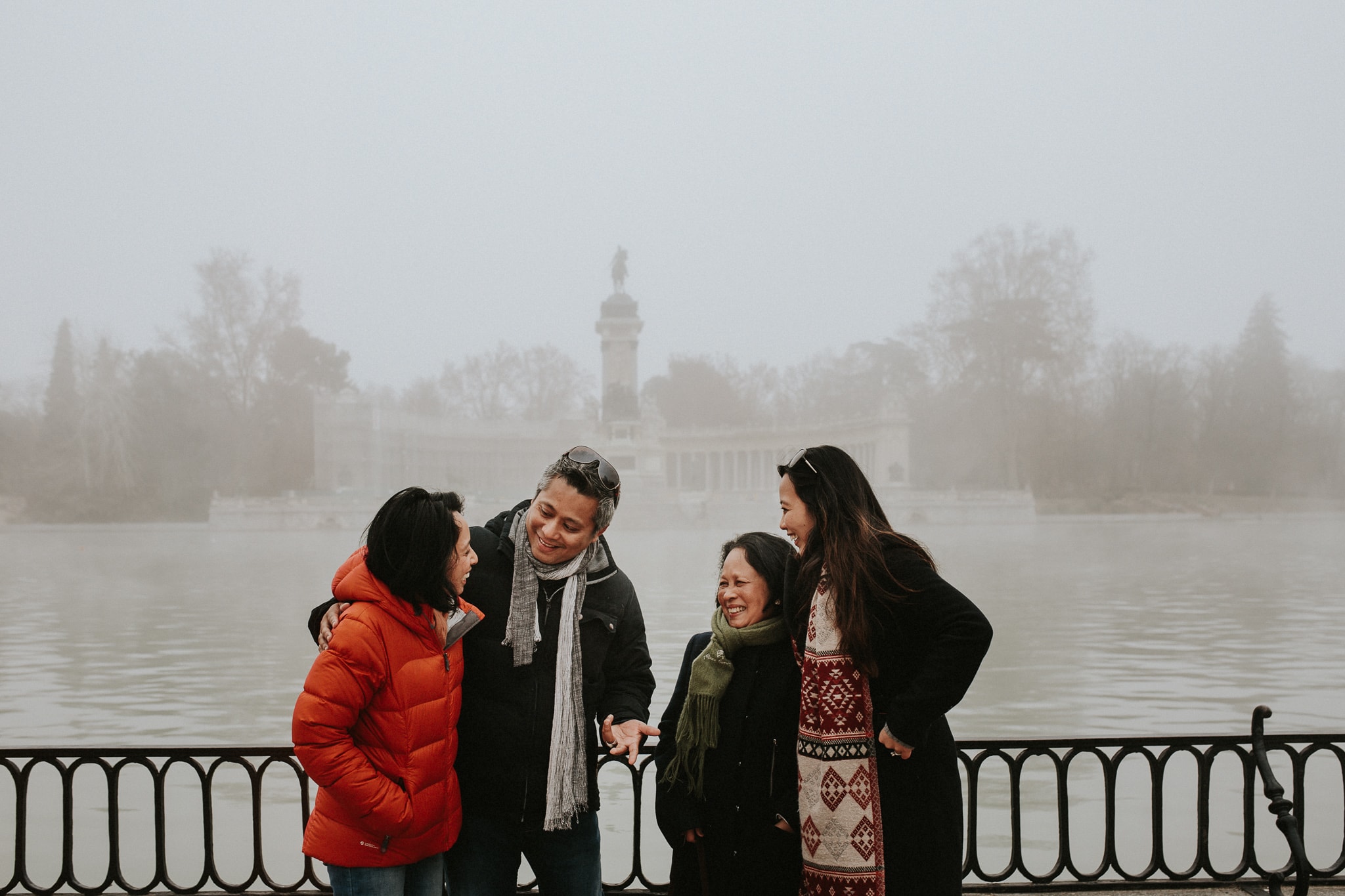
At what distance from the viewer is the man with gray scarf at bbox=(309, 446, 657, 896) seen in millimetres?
2744

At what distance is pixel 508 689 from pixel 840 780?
3.07 ft

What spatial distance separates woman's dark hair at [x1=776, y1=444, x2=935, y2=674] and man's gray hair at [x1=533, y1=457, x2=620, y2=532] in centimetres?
52

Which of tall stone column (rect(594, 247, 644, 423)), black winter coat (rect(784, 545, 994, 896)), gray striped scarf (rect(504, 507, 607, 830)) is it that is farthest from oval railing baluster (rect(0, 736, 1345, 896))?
tall stone column (rect(594, 247, 644, 423))

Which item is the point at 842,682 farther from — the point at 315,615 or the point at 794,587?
the point at 315,615

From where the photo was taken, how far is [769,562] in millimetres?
2863

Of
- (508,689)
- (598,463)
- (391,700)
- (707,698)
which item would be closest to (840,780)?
(707,698)

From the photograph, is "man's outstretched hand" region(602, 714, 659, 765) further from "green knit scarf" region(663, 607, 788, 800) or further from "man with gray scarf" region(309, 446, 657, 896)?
"green knit scarf" region(663, 607, 788, 800)

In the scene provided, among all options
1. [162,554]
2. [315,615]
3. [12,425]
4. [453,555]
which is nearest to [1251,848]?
[453,555]

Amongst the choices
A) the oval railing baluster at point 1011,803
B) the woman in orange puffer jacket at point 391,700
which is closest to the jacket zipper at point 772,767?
the woman in orange puffer jacket at point 391,700

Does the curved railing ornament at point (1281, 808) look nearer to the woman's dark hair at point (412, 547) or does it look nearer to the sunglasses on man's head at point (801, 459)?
the sunglasses on man's head at point (801, 459)

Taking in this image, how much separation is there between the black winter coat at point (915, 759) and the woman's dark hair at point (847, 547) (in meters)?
0.05

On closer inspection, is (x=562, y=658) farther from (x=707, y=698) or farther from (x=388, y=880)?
(x=388, y=880)

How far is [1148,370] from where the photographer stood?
57.0 m

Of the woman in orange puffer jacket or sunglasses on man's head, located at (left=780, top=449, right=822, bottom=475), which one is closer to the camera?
the woman in orange puffer jacket
